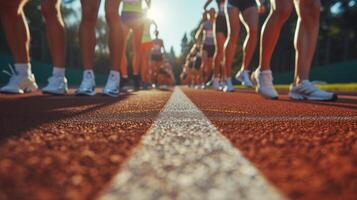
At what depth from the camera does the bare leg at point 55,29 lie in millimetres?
5484

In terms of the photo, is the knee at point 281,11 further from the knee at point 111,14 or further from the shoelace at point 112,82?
the shoelace at point 112,82

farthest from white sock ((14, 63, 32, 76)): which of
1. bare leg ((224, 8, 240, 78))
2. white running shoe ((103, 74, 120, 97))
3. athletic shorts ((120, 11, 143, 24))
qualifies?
bare leg ((224, 8, 240, 78))

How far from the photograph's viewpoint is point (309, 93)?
4855mm

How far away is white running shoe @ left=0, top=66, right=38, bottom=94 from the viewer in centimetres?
537

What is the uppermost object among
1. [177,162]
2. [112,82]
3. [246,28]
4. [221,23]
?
[221,23]

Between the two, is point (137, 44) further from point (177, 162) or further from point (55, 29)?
point (177, 162)

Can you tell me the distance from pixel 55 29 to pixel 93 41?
0.54 m

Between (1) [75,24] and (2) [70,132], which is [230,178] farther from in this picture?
(1) [75,24]

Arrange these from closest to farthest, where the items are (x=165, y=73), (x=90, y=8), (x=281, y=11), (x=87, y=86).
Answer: (x=281, y=11) → (x=90, y=8) → (x=87, y=86) → (x=165, y=73)

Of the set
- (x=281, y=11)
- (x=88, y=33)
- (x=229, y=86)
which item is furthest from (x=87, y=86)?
(x=229, y=86)

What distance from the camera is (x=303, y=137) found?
191 cm

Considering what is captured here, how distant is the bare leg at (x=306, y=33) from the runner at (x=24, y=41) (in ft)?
9.32

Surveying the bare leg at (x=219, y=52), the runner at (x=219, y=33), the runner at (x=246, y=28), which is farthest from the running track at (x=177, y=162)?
the bare leg at (x=219, y=52)

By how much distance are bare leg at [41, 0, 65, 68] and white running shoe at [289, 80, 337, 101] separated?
283 cm
